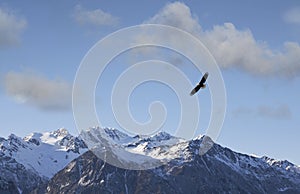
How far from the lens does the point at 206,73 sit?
4147cm

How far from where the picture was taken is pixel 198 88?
144 ft

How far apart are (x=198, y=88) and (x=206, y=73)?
2674 millimetres
